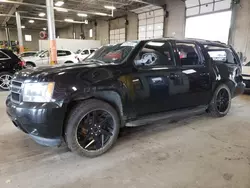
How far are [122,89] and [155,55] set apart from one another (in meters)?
0.82

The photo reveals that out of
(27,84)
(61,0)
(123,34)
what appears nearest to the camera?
(27,84)

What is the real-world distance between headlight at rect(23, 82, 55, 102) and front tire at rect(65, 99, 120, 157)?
0.34m

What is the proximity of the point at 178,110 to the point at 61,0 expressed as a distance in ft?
43.8

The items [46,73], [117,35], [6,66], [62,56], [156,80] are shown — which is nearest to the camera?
[46,73]

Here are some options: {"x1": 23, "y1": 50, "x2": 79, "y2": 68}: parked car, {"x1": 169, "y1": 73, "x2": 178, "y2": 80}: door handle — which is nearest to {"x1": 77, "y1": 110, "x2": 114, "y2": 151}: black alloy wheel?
{"x1": 169, "y1": 73, "x2": 178, "y2": 80}: door handle

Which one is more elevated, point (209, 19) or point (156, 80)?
point (209, 19)

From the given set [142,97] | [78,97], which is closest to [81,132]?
[78,97]

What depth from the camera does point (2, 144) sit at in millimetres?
2740

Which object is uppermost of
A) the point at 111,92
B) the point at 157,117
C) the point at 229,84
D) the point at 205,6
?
the point at 205,6

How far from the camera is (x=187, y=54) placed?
3293 millimetres

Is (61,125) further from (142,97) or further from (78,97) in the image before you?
(142,97)

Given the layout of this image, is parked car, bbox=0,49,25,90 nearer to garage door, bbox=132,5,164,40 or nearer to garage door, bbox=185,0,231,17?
garage door, bbox=185,0,231,17

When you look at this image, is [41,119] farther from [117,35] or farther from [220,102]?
[117,35]

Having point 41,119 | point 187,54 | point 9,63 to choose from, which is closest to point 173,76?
point 187,54
